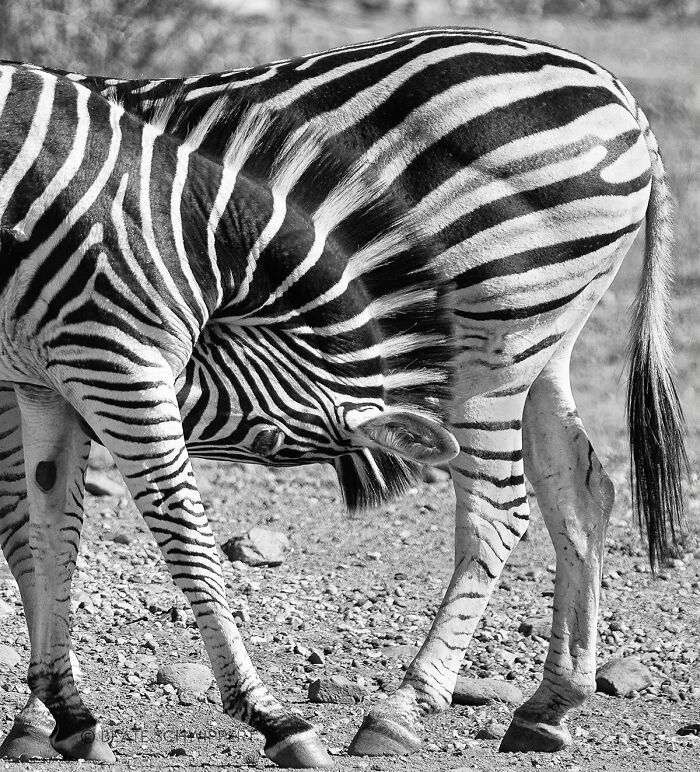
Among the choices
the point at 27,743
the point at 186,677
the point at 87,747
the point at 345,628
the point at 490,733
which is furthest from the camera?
the point at 345,628

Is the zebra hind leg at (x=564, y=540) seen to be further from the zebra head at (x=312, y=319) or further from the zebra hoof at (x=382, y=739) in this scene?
the zebra head at (x=312, y=319)

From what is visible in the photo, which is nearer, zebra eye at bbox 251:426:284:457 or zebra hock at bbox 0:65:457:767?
zebra hock at bbox 0:65:457:767

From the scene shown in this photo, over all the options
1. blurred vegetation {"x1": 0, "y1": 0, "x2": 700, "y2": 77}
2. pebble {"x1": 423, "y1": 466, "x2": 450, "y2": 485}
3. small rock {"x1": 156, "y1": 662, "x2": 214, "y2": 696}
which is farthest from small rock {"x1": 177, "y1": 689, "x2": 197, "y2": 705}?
blurred vegetation {"x1": 0, "y1": 0, "x2": 700, "y2": 77}

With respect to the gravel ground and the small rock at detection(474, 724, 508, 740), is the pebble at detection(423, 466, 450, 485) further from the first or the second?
the small rock at detection(474, 724, 508, 740)

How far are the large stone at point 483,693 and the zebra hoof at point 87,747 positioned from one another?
1.39 meters

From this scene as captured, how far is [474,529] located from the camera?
4328 millimetres

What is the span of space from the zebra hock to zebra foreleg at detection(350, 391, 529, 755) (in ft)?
0.63

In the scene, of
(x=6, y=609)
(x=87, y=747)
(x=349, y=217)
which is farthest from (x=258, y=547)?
(x=349, y=217)

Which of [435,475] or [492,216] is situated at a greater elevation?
[492,216]

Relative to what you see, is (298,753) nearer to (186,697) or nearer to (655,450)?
(186,697)

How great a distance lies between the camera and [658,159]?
4816mm

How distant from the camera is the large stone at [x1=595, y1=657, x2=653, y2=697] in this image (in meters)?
4.73

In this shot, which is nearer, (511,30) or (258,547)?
(258,547)

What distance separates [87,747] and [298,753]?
2.26ft
